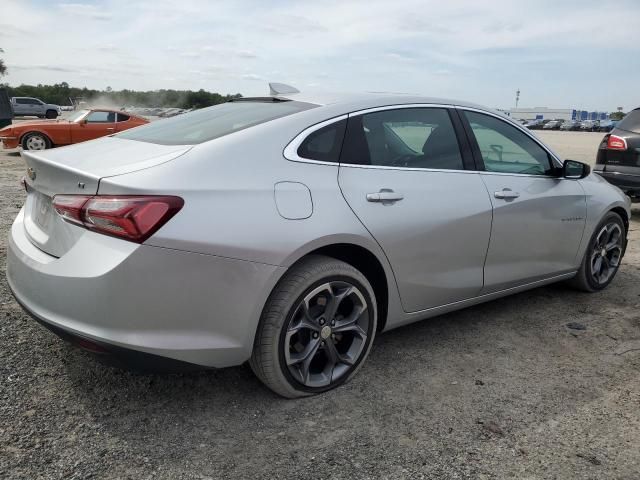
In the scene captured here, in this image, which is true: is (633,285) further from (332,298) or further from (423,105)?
(332,298)

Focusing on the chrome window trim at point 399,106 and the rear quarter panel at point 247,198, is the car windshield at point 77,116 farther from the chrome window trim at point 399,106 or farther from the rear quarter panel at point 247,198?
the rear quarter panel at point 247,198

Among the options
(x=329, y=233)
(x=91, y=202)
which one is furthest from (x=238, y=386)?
(x=91, y=202)

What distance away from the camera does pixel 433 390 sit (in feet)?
9.67

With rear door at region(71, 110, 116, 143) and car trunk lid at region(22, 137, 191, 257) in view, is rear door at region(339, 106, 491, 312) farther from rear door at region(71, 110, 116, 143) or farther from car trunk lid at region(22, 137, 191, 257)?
rear door at region(71, 110, 116, 143)

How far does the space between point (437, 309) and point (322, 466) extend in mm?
1372

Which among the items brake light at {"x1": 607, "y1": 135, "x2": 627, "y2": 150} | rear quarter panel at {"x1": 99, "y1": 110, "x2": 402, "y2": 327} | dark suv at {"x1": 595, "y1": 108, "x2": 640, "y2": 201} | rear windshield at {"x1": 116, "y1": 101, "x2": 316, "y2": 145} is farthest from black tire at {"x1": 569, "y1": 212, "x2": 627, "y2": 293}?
brake light at {"x1": 607, "y1": 135, "x2": 627, "y2": 150}

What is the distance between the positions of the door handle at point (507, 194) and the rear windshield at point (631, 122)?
16.2 feet

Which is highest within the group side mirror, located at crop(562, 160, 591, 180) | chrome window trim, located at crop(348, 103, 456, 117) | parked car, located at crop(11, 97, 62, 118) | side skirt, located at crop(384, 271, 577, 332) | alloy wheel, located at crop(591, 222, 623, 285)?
chrome window trim, located at crop(348, 103, 456, 117)

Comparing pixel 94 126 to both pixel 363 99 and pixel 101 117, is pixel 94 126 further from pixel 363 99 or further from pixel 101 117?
pixel 363 99

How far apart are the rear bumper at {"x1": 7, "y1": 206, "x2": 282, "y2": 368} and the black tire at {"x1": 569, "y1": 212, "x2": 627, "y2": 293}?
2.99 m

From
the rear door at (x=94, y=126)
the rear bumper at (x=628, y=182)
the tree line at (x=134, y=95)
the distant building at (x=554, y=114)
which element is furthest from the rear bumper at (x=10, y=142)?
the distant building at (x=554, y=114)

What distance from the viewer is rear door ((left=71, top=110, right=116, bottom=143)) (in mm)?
14281

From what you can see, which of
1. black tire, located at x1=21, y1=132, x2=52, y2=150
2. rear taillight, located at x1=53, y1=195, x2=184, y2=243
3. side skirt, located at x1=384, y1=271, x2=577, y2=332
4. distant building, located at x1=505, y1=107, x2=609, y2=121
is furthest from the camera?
distant building, located at x1=505, y1=107, x2=609, y2=121

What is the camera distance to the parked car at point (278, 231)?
2277 millimetres
